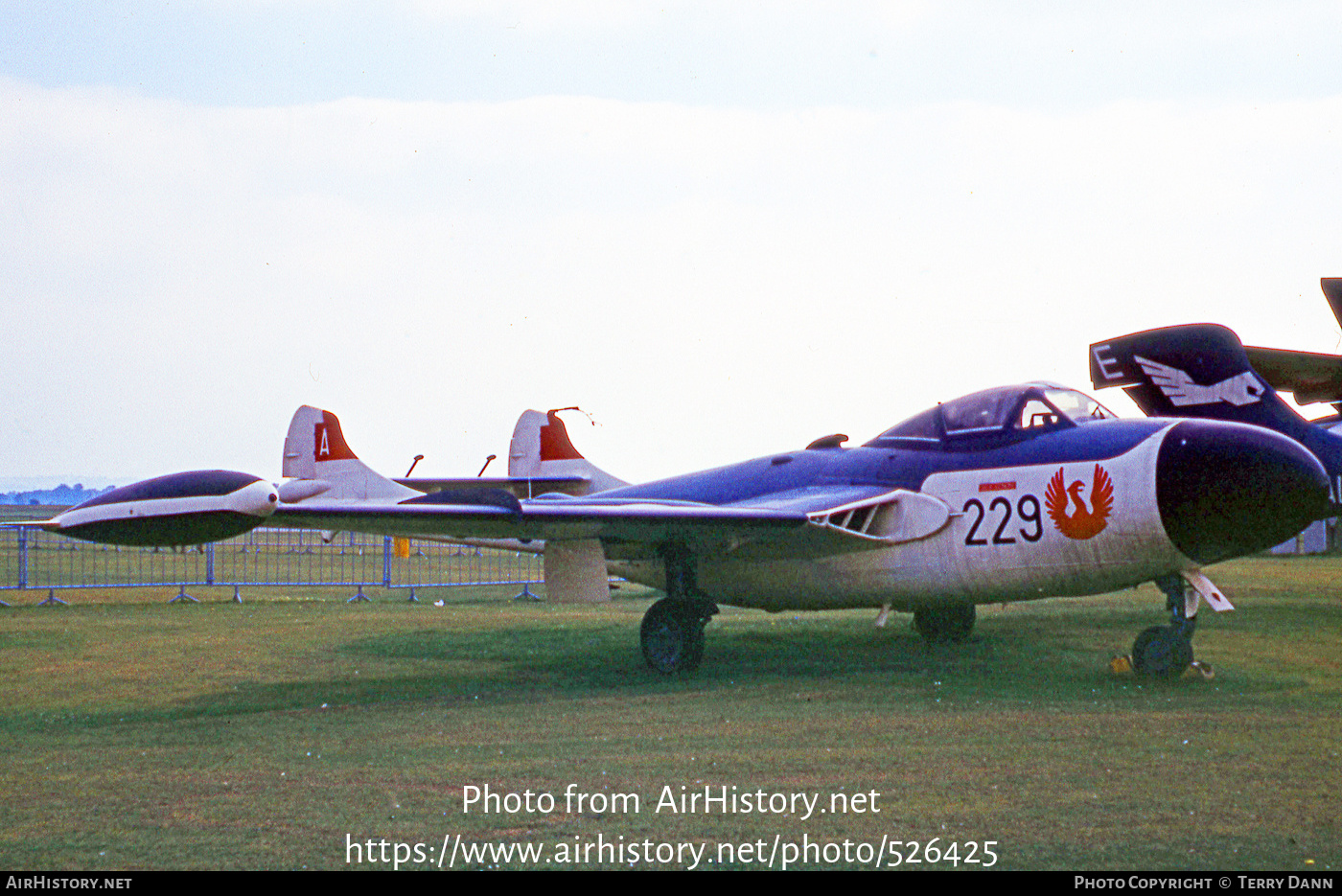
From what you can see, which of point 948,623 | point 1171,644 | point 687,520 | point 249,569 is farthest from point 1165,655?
point 249,569

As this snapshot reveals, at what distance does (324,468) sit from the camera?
1766 cm

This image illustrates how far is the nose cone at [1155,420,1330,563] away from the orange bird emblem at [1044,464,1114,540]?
458 millimetres

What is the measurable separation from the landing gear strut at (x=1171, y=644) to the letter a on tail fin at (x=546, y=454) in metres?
11.0

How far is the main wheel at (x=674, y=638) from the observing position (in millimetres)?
11609

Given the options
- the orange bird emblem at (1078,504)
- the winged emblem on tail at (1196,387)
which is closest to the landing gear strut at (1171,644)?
the orange bird emblem at (1078,504)

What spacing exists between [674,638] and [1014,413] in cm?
391

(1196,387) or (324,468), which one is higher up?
(1196,387)

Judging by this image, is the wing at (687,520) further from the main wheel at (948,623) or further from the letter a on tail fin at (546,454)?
the letter a on tail fin at (546,454)

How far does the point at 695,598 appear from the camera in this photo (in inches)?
470

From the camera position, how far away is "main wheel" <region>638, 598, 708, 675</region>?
457 inches

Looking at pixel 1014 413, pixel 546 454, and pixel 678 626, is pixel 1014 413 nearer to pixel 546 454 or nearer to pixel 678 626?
pixel 678 626

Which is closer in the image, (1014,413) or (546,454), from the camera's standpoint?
(1014,413)

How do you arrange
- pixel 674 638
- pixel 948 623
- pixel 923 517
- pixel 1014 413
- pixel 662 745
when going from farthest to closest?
pixel 948 623, pixel 674 638, pixel 923 517, pixel 1014 413, pixel 662 745

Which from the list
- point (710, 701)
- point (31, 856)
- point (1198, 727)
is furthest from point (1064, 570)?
point (31, 856)
